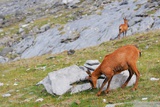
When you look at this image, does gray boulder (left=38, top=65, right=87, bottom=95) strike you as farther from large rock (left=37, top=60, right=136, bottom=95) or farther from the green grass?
the green grass

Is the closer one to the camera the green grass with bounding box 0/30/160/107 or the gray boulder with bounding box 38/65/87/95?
the green grass with bounding box 0/30/160/107

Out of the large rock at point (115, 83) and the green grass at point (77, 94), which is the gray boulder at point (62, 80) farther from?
the large rock at point (115, 83)

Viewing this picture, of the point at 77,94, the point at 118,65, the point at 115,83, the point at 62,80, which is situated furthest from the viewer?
the point at 62,80

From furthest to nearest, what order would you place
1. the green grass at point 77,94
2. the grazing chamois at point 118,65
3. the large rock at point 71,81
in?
the large rock at point 71,81 < the grazing chamois at point 118,65 < the green grass at point 77,94

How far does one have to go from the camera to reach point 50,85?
15594mm

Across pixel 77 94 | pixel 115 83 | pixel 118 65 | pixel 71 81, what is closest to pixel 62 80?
pixel 71 81

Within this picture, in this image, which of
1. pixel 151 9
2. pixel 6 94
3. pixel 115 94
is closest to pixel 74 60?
pixel 6 94

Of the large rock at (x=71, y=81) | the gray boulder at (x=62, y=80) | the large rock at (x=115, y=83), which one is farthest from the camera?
the gray boulder at (x=62, y=80)

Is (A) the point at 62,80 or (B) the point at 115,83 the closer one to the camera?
(B) the point at 115,83

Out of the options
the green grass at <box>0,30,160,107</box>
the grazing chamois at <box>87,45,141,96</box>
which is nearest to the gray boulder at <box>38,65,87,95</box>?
the green grass at <box>0,30,160,107</box>

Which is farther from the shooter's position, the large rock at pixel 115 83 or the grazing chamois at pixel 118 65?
the large rock at pixel 115 83

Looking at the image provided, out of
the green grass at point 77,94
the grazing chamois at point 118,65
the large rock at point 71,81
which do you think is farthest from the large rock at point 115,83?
the grazing chamois at point 118,65

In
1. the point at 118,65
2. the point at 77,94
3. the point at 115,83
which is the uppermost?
the point at 118,65

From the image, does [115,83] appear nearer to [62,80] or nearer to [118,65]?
[118,65]
